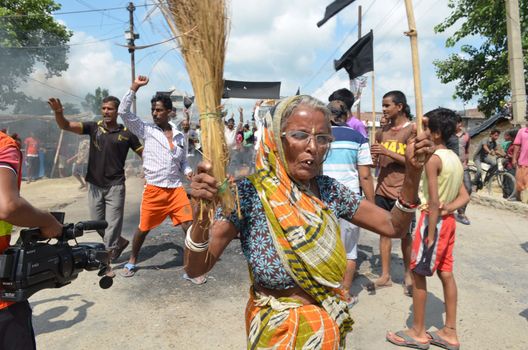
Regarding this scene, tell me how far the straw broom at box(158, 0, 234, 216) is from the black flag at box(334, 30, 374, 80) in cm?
418

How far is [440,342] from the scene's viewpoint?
3.08 metres

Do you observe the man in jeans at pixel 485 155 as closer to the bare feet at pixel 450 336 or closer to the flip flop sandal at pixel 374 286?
the flip flop sandal at pixel 374 286

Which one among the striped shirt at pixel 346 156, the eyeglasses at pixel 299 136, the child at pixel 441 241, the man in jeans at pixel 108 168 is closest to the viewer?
the eyeglasses at pixel 299 136

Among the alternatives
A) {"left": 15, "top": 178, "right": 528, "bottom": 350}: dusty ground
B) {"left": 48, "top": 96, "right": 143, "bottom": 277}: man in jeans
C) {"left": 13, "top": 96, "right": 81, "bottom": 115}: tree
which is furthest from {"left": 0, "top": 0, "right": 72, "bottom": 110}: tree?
{"left": 15, "top": 178, "right": 528, "bottom": 350}: dusty ground

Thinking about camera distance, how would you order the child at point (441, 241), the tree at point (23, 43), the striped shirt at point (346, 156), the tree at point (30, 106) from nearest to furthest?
the child at point (441, 241), the striped shirt at point (346, 156), the tree at point (23, 43), the tree at point (30, 106)

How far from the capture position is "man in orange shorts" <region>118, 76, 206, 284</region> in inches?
174

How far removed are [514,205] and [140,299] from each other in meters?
7.58

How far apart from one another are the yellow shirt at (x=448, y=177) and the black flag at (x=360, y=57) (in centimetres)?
263

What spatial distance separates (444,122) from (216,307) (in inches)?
102

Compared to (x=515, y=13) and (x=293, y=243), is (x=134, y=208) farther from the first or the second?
(x=515, y=13)

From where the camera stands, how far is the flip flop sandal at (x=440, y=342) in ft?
9.92

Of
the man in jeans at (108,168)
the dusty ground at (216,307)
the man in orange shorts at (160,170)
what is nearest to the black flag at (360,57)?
A: the dusty ground at (216,307)

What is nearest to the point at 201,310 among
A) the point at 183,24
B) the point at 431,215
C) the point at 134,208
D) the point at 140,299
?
the point at 140,299

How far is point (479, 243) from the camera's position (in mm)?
5871
